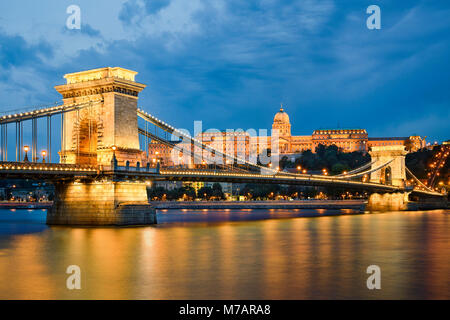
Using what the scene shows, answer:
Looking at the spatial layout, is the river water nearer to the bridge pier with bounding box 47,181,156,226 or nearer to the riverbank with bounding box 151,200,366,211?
the bridge pier with bounding box 47,181,156,226

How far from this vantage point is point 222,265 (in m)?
23.5

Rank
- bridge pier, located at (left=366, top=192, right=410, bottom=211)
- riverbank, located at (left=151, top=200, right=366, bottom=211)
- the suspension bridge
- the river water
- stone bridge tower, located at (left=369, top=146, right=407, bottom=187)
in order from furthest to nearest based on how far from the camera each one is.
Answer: riverbank, located at (left=151, top=200, right=366, bottom=211) < stone bridge tower, located at (left=369, top=146, right=407, bottom=187) < bridge pier, located at (left=366, top=192, right=410, bottom=211) < the suspension bridge < the river water

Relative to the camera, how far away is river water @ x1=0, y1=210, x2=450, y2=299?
17453 mm

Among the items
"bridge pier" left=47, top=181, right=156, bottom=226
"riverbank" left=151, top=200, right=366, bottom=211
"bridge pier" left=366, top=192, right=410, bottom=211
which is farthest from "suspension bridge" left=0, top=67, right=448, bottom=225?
"riverbank" left=151, top=200, right=366, bottom=211

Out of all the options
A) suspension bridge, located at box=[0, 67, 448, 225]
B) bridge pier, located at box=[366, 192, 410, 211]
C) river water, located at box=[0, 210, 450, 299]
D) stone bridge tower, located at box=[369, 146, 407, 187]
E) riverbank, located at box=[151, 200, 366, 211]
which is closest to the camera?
river water, located at box=[0, 210, 450, 299]

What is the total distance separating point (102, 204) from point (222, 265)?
2130 cm

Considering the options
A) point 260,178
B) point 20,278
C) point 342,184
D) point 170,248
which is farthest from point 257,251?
point 342,184

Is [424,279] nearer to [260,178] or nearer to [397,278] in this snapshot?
[397,278]

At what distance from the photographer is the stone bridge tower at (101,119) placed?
45.4 m

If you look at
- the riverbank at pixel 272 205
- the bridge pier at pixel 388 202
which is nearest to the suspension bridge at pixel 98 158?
the bridge pier at pixel 388 202

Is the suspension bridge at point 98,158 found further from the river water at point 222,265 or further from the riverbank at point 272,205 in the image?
the riverbank at point 272,205

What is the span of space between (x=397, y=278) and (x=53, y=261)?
14760mm

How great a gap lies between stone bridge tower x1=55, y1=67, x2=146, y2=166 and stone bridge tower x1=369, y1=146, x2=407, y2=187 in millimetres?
53924

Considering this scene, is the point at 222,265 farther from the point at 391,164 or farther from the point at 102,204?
the point at 391,164
